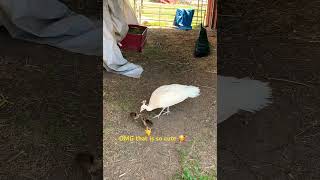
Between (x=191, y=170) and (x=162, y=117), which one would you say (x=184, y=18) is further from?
(x=191, y=170)

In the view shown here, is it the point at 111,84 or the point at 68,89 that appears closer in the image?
the point at 68,89

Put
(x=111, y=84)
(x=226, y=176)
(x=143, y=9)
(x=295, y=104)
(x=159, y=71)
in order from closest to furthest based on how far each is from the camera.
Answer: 1. (x=226, y=176)
2. (x=295, y=104)
3. (x=111, y=84)
4. (x=159, y=71)
5. (x=143, y=9)

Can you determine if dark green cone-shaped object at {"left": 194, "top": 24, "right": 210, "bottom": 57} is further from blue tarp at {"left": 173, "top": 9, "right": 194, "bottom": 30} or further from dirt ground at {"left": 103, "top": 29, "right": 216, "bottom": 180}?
blue tarp at {"left": 173, "top": 9, "right": 194, "bottom": 30}

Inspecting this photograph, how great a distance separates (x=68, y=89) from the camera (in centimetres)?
269

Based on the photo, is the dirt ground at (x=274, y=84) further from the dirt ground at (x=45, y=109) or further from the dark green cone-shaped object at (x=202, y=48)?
the dirt ground at (x=45, y=109)

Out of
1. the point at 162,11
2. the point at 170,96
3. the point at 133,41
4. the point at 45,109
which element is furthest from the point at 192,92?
the point at 162,11

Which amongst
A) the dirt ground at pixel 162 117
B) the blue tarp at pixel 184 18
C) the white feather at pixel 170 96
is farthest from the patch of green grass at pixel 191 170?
the blue tarp at pixel 184 18

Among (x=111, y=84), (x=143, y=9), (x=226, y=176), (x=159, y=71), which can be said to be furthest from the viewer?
(x=143, y=9)

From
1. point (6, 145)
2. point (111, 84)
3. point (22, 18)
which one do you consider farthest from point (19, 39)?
point (6, 145)

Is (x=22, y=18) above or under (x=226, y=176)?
above

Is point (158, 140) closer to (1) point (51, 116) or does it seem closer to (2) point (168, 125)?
(2) point (168, 125)

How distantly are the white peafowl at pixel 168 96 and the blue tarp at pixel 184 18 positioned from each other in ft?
5.28

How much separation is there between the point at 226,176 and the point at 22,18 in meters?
2.12

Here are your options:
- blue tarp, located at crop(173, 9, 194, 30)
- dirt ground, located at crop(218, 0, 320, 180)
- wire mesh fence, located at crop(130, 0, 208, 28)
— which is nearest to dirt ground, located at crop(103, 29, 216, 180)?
dirt ground, located at crop(218, 0, 320, 180)
